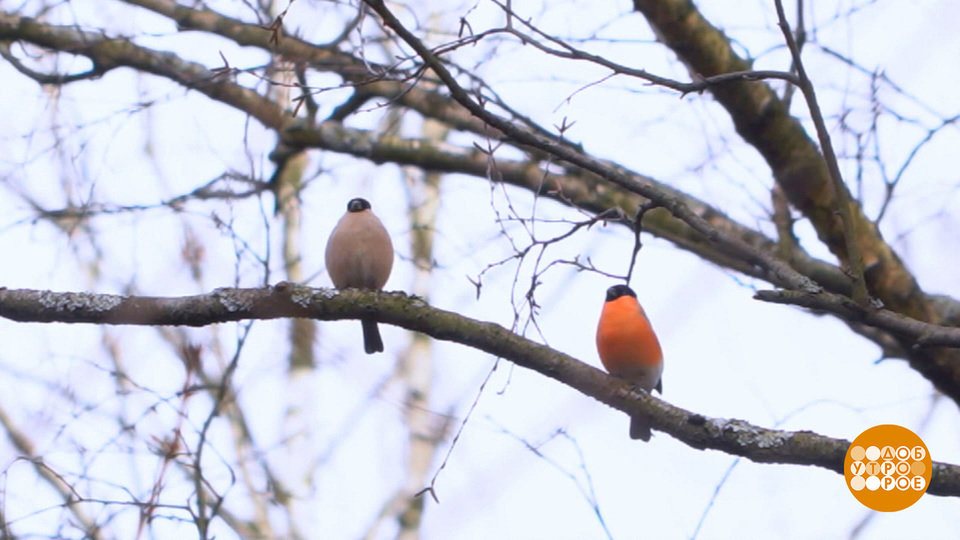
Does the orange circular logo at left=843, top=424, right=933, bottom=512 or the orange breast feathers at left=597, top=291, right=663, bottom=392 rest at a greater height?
the orange breast feathers at left=597, top=291, right=663, bottom=392

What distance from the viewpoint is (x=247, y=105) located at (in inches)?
247

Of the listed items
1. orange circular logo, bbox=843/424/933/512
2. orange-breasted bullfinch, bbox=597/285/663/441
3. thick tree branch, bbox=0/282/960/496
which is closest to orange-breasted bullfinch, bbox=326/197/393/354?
orange-breasted bullfinch, bbox=597/285/663/441

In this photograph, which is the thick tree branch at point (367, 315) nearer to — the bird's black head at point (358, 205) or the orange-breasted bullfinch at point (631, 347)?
the orange-breasted bullfinch at point (631, 347)

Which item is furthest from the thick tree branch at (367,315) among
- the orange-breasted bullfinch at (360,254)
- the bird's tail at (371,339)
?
the bird's tail at (371,339)

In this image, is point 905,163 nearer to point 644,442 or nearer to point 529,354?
point 644,442

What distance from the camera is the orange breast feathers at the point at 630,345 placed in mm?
4793

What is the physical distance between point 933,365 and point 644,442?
132cm

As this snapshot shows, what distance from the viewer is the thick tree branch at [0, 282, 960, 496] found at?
294 centimetres

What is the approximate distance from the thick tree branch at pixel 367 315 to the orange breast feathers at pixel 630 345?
1767mm

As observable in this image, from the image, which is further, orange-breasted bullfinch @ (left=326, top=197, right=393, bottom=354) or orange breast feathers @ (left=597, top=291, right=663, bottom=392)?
orange-breasted bullfinch @ (left=326, top=197, right=393, bottom=354)

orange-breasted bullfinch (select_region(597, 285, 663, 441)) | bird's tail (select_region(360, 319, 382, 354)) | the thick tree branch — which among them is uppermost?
bird's tail (select_region(360, 319, 382, 354))

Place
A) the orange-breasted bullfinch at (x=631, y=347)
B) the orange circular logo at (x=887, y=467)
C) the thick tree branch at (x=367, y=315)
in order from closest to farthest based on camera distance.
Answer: the thick tree branch at (x=367, y=315) < the orange circular logo at (x=887, y=467) < the orange-breasted bullfinch at (x=631, y=347)

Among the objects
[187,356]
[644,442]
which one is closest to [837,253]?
[644,442]

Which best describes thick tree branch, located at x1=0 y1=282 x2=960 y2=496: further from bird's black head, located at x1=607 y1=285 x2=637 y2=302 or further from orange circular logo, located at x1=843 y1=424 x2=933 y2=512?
bird's black head, located at x1=607 y1=285 x2=637 y2=302
